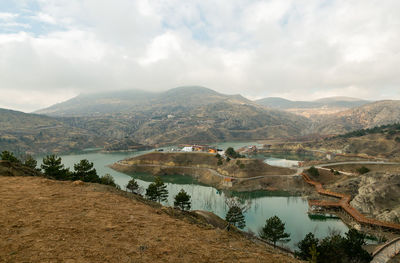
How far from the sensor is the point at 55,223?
1430 cm

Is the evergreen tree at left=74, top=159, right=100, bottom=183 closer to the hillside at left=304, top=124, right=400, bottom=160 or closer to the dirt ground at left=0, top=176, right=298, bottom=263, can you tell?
the dirt ground at left=0, top=176, right=298, bottom=263

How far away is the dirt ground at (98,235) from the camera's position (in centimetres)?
1126

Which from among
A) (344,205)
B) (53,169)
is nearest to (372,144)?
(344,205)

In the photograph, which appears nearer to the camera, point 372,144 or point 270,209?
point 270,209

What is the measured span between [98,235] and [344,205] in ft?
253

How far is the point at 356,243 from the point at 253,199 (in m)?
49.3

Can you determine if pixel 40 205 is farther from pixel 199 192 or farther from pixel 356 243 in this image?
pixel 199 192

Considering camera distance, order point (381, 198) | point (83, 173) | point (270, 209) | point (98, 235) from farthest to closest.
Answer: point (270, 209) → point (381, 198) → point (83, 173) → point (98, 235)

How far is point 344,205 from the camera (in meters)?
67.2

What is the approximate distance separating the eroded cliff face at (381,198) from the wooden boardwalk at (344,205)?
286cm

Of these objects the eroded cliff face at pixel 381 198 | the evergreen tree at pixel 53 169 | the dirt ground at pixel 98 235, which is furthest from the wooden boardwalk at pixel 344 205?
the evergreen tree at pixel 53 169

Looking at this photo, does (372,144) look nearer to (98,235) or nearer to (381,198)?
(381,198)

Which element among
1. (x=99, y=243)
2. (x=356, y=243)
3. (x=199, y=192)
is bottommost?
(x=199, y=192)

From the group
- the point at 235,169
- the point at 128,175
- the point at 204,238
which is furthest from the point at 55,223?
the point at 128,175
